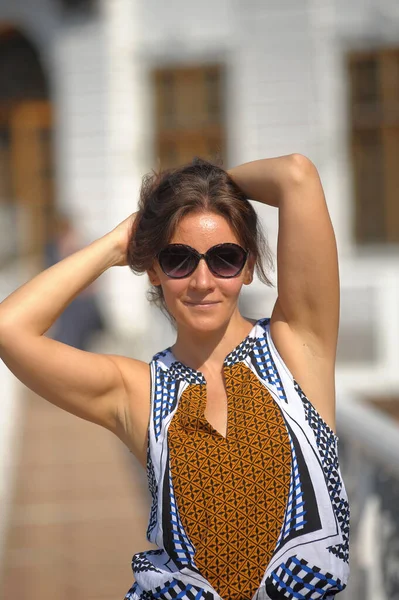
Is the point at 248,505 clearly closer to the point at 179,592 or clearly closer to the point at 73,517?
the point at 179,592

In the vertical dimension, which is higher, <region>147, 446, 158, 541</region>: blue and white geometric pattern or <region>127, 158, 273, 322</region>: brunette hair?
<region>127, 158, 273, 322</region>: brunette hair

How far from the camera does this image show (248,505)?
1.78 metres

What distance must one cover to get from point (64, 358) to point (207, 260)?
37 cm

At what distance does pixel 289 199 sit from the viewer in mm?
1897

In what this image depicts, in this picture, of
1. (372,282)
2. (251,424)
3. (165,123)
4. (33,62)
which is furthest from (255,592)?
(33,62)

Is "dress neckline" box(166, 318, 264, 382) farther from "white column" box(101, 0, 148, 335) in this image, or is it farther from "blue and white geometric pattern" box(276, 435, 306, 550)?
"white column" box(101, 0, 148, 335)

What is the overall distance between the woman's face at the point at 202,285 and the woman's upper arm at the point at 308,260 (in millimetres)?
114

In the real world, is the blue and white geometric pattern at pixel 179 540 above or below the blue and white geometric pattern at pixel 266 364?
below

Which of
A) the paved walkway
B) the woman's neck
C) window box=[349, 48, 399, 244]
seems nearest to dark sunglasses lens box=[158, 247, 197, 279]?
the woman's neck

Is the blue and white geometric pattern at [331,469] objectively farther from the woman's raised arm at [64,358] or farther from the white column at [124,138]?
the white column at [124,138]

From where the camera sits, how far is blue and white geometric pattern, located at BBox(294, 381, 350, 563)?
5.97ft

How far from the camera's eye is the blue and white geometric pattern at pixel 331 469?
1820 millimetres

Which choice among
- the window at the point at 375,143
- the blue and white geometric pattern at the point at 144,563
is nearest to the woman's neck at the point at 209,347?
the blue and white geometric pattern at the point at 144,563

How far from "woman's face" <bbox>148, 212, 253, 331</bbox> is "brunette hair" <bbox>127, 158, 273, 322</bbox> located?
2 cm
